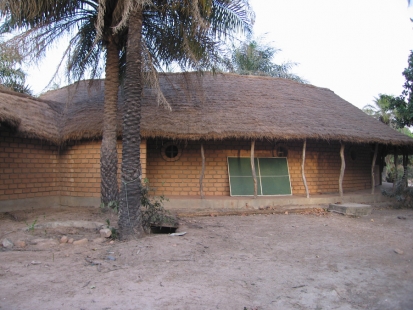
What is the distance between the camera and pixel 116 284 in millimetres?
4406

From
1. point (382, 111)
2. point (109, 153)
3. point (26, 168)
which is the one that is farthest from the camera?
point (382, 111)

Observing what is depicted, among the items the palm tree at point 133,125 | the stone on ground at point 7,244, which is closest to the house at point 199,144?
the palm tree at point 133,125

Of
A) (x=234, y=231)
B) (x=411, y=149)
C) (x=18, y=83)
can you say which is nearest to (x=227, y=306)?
(x=234, y=231)

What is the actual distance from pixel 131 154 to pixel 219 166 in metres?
5.46

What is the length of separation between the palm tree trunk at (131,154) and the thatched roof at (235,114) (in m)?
3.17

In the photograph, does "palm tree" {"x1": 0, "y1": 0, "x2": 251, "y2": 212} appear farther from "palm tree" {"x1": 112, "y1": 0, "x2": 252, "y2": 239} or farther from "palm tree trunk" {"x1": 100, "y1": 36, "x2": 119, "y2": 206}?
"palm tree" {"x1": 112, "y1": 0, "x2": 252, "y2": 239}

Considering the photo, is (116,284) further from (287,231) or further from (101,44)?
(101,44)

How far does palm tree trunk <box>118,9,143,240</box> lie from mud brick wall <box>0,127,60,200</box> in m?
4.68

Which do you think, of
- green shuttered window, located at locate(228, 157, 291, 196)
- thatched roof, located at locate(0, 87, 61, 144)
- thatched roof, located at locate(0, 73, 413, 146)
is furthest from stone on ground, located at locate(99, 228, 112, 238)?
green shuttered window, located at locate(228, 157, 291, 196)

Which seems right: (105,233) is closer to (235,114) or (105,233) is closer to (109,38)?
(109,38)

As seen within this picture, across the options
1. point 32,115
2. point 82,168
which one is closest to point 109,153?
point 82,168

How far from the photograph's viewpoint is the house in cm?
1012

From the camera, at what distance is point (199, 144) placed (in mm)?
11570

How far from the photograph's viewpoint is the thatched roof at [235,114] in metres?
10.4
